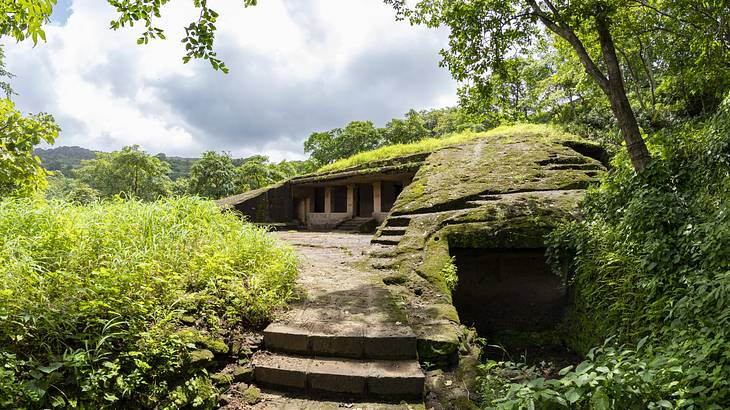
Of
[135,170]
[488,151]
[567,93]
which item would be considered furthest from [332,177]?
[135,170]

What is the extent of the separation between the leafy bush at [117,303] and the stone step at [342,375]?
48 cm

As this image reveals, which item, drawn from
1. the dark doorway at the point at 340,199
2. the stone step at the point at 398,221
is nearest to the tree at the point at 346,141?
the dark doorway at the point at 340,199

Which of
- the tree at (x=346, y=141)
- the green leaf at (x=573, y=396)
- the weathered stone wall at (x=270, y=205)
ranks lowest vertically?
the green leaf at (x=573, y=396)

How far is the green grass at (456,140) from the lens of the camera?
33.0 ft

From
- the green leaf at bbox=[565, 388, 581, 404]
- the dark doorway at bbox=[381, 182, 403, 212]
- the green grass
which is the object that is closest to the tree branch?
the green leaf at bbox=[565, 388, 581, 404]

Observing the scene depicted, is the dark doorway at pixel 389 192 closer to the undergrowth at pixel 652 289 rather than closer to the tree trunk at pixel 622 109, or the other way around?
the undergrowth at pixel 652 289

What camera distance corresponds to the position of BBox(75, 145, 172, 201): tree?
27.8 metres

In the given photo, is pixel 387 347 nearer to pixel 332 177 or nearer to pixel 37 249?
pixel 37 249

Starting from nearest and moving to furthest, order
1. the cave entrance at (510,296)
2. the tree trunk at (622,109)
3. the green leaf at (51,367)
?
the green leaf at (51,367) < the tree trunk at (622,109) < the cave entrance at (510,296)

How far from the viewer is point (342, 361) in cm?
301

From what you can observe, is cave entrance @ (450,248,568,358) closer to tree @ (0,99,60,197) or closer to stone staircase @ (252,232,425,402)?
stone staircase @ (252,232,425,402)

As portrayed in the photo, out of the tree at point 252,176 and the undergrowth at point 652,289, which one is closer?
the undergrowth at point 652,289

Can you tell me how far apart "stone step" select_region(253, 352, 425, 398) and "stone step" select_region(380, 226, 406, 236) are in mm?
3612

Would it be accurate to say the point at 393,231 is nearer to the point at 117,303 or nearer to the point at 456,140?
the point at 117,303
